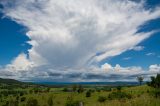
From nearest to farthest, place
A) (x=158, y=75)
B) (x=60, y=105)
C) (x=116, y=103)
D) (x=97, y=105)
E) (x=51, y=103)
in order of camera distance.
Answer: (x=116, y=103) → (x=97, y=105) → (x=158, y=75) → (x=60, y=105) → (x=51, y=103)

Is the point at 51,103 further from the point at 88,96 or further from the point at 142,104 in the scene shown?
the point at 142,104

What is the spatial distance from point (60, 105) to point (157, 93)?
516 feet

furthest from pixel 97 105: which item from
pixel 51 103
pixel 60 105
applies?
pixel 51 103

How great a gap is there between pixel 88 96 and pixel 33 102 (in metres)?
43.9

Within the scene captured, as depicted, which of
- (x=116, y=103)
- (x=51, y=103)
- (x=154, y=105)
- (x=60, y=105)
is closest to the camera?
(x=154, y=105)

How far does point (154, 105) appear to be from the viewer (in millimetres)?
14281

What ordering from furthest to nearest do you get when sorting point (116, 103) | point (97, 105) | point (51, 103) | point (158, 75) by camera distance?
point (51, 103) < point (158, 75) < point (97, 105) < point (116, 103)

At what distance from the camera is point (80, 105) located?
58.9ft

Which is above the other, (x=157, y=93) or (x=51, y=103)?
(x=157, y=93)

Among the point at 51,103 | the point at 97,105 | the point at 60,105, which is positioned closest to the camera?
the point at 97,105

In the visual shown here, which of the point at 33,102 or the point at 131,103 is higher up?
the point at 131,103

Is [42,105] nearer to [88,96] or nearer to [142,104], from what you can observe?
[88,96]

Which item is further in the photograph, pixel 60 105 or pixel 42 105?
pixel 42 105

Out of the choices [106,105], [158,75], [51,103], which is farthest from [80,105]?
[51,103]
